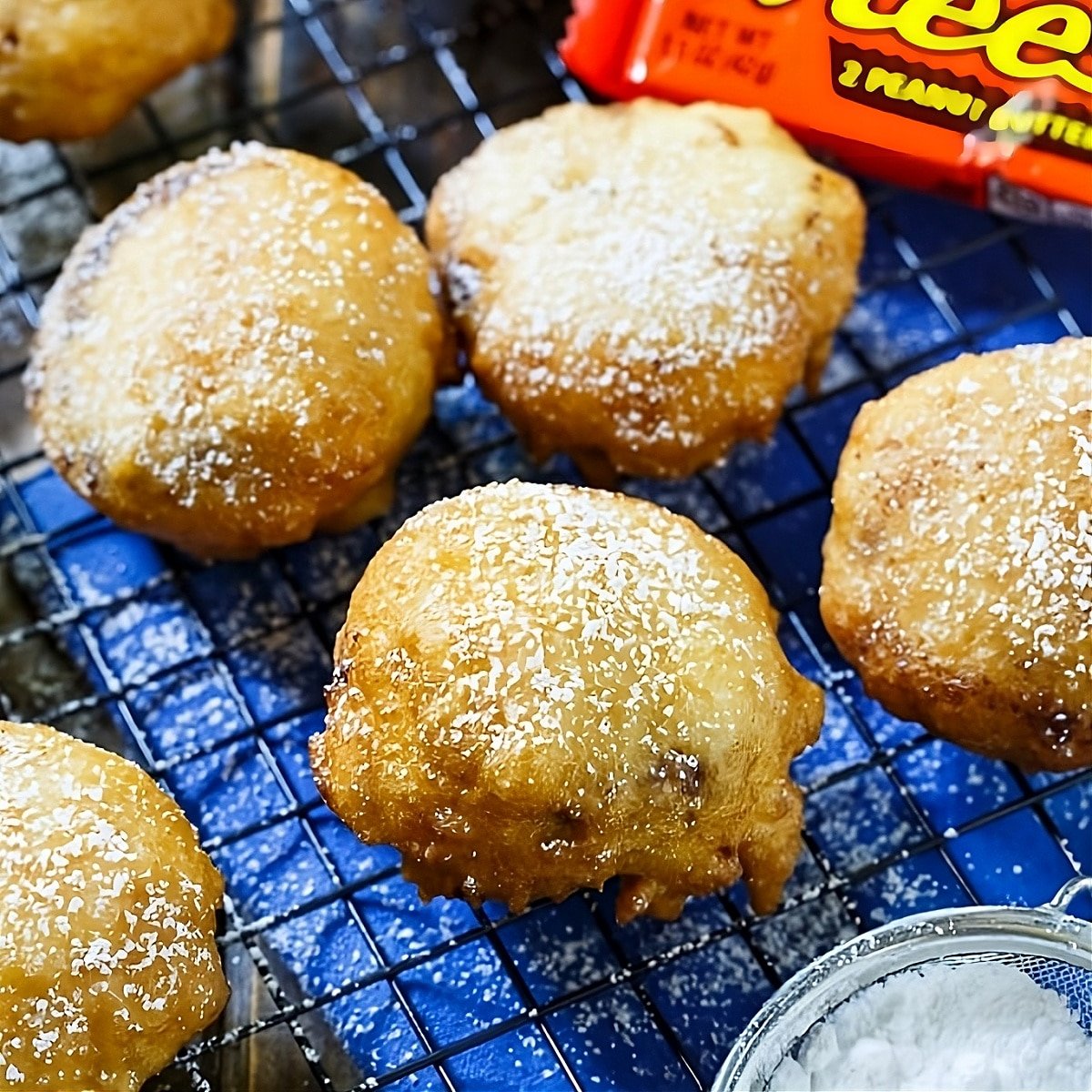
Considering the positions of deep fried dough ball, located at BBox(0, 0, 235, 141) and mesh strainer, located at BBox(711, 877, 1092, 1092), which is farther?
deep fried dough ball, located at BBox(0, 0, 235, 141)

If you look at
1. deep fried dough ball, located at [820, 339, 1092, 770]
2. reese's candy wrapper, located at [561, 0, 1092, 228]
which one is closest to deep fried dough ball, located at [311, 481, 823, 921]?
deep fried dough ball, located at [820, 339, 1092, 770]

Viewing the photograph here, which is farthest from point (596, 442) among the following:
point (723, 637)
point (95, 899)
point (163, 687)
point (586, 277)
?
point (95, 899)

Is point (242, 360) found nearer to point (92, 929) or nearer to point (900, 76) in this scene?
point (92, 929)

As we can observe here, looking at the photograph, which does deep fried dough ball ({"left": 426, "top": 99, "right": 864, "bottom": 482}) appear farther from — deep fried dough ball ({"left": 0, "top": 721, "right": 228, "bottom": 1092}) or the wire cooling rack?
deep fried dough ball ({"left": 0, "top": 721, "right": 228, "bottom": 1092})

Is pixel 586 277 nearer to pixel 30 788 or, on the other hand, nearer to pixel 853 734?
pixel 853 734

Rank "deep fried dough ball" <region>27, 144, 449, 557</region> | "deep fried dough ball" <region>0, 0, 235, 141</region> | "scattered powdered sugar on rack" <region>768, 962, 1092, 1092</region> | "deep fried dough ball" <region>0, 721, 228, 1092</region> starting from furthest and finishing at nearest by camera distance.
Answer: "deep fried dough ball" <region>0, 0, 235, 141</region> < "deep fried dough ball" <region>27, 144, 449, 557</region> < "scattered powdered sugar on rack" <region>768, 962, 1092, 1092</region> < "deep fried dough ball" <region>0, 721, 228, 1092</region>

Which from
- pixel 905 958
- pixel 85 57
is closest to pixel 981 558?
pixel 905 958
